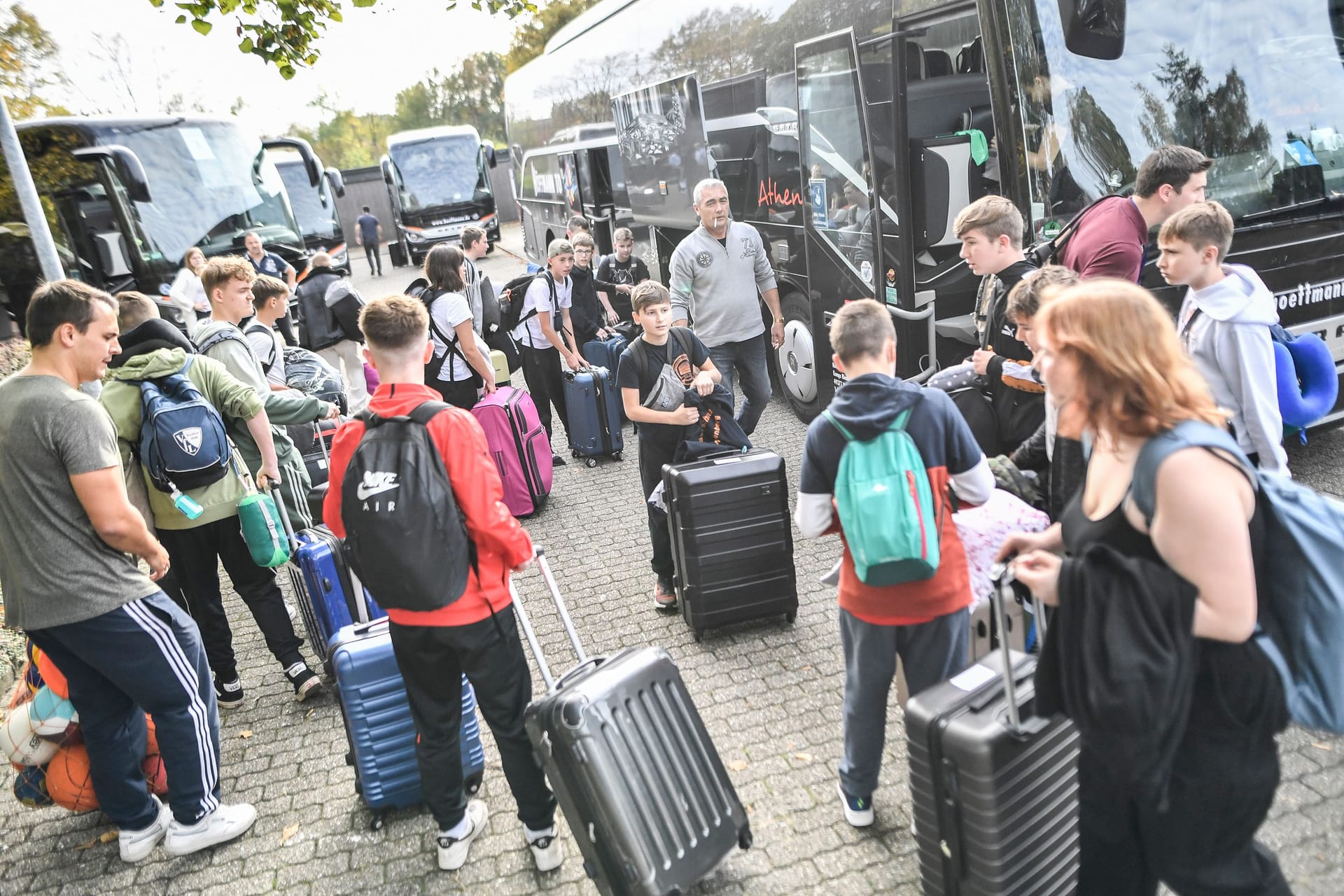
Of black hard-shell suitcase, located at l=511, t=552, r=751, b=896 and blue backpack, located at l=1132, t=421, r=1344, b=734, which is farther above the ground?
blue backpack, located at l=1132, t=421, r=1344, b=734

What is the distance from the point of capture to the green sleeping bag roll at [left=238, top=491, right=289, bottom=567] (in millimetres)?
4078

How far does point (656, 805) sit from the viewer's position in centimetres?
279

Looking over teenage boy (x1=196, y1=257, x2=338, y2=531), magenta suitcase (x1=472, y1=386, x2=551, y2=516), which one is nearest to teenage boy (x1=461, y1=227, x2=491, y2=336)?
magenta suitcase (x1=472, y1=386, x2=551, y2=516)

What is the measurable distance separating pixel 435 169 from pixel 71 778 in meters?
25.2

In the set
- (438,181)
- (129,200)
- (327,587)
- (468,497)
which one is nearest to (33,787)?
(327,587)

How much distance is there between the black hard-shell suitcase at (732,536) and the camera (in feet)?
14.6

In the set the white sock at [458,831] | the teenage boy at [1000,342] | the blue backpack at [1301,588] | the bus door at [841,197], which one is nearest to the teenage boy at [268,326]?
the white sock at [458,831]

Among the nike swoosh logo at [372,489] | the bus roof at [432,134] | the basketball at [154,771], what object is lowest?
the basketball at [154,771]

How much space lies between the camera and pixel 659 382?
4711mm

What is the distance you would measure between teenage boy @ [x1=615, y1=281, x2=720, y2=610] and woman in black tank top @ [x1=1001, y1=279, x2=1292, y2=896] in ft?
9.07

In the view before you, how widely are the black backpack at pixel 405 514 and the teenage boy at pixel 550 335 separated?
185 inches

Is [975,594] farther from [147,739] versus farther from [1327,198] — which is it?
[1327,198]

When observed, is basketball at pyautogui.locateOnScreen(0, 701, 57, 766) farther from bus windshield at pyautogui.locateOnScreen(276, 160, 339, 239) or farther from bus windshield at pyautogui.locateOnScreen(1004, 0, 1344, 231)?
bus windshield at pyautogui.locateOnScreen(276, 160, 339, 239)

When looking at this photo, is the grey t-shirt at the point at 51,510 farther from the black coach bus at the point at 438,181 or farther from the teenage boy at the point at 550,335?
the black coach bus at the point at 438,181
